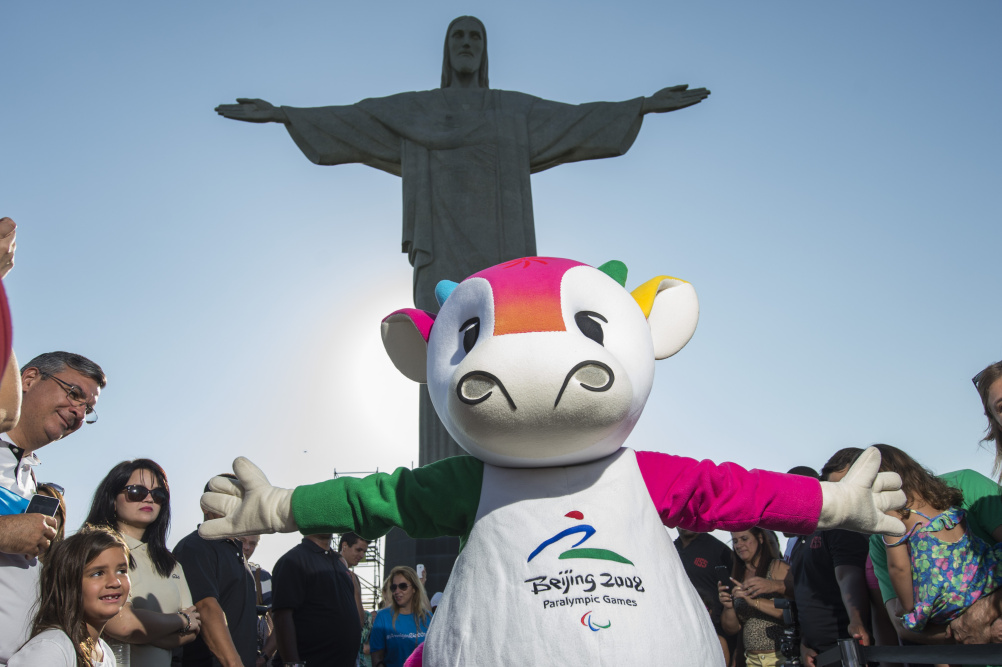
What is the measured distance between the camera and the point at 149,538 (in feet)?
10.2

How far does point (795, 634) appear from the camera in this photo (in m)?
3.71

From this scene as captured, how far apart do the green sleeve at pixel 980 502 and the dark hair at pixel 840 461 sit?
0.46 m

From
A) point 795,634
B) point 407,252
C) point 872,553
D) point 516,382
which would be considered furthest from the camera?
point 407,252

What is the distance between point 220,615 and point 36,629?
1.00 m

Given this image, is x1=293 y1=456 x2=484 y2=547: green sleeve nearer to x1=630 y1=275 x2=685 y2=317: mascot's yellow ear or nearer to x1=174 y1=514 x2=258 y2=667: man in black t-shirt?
x1=630 y1=275 x2=685 y2=317: mascot's yellow ear

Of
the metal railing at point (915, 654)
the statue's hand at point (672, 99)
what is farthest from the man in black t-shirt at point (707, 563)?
the statue's hand at point (672, 99)

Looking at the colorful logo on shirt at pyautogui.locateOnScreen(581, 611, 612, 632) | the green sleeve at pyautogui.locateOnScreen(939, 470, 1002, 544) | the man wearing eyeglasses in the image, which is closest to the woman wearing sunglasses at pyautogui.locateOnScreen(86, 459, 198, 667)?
the man wearing eyeglasses

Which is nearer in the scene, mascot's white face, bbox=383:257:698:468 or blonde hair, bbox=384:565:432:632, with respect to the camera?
mascot's white face, bbox=383:257:698:468

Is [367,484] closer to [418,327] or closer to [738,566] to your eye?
[418,327]

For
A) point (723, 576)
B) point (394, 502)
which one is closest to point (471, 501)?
point (394, 502)

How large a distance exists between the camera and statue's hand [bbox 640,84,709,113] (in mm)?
3966

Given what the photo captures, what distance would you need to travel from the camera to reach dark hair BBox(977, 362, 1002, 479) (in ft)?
8.87

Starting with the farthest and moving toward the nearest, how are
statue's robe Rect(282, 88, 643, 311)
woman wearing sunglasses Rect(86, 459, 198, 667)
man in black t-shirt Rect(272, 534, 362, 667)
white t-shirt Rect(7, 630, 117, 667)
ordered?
statue's robe Rect(282, 88, 643, 311) < man in black t-shirt Rect(272, 534, 362, 667) < woman wearing sunglasses Rect(86, 459, 198, 667) < white t-shirt Rect(7, 630, 117, 667)

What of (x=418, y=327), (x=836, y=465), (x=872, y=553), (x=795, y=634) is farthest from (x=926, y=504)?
(x=418, y=327)
